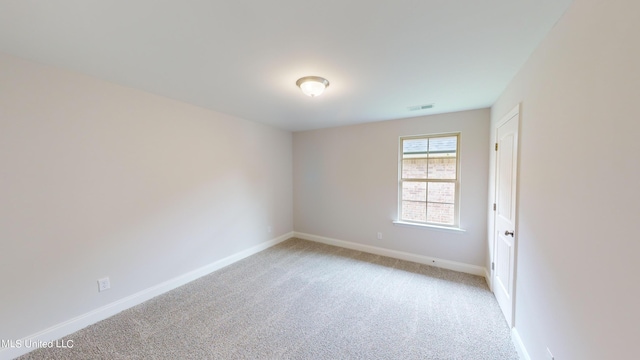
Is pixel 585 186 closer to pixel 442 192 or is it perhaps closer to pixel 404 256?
pixel 442 192

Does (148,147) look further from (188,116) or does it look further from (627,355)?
(627,355)

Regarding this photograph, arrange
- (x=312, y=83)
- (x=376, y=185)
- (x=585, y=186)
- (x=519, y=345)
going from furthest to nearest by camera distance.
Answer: (x=376, y=185)
(x=312, y=83)
(x=519, y=345)
(x=585, y=186)

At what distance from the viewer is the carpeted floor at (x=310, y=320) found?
1809 mm

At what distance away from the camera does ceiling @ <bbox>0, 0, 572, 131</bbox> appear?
123 cm

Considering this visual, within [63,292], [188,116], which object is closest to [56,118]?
[188,116]

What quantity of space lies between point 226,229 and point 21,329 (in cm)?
199

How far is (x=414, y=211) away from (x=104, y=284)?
411cm

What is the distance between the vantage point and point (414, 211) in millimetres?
3693

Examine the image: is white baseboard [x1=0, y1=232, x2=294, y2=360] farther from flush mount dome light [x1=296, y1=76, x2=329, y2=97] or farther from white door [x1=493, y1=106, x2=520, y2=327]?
white door [x1=493, y1=106, x2=520, y2=327]

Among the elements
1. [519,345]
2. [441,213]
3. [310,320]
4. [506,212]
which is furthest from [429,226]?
[310,320]

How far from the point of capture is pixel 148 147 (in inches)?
99.9

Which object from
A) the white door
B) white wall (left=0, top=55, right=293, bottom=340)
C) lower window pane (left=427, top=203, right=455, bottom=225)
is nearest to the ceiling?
white wall (left=0, top=55, right=293, bottom=340)

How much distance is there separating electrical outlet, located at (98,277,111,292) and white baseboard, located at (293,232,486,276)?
3.13m

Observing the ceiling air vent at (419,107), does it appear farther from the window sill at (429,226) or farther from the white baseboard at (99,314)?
the white baseboard at (99,314)
